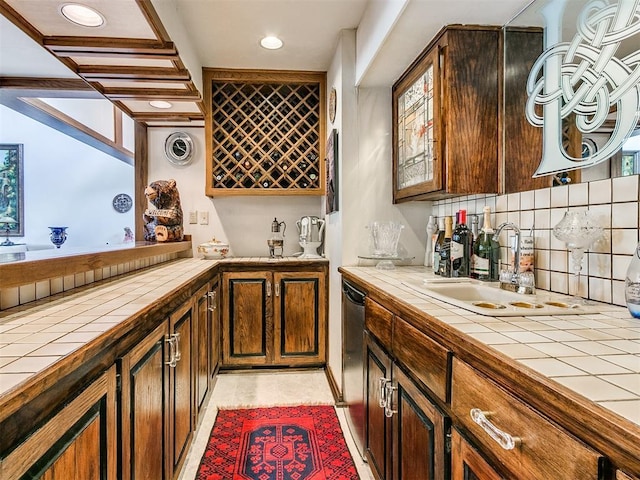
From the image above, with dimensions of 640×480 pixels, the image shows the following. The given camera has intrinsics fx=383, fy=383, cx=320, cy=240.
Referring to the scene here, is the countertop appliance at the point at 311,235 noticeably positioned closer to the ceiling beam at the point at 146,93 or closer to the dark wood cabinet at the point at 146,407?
the ceiling beam at the point at 146,93

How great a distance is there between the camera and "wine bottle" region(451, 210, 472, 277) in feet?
5.83

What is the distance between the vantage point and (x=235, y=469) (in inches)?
69.6

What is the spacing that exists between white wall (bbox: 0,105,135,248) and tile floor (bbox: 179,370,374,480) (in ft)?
14.1

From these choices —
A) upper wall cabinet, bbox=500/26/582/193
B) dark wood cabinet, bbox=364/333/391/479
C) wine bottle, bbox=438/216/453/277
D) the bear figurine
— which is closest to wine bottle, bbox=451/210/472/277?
wine bottle, bbox=438/216/453/277

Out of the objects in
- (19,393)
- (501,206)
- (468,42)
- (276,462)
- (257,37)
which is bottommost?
(276,462)

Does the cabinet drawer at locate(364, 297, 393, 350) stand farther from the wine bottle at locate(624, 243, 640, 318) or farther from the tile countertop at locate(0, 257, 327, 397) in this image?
the tile countertop at locate(0, 257, 327, 397)

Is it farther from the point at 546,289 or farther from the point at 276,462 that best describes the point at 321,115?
the point at 276,462

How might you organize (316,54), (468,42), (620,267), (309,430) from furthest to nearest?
1. (316,54)
2. (309,430)
3. (468,42)
4. (620,267)

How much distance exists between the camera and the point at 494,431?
2.27ft

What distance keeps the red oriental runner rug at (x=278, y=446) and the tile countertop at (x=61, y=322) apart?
3.00 ft

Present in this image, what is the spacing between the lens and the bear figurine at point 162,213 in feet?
9.29

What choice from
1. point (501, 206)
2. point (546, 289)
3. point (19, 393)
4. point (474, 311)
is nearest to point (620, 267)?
point (546, 289)

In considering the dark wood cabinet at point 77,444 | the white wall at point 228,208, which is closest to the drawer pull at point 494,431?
the dark wood cabinet at point 77,444

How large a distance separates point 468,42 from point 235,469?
2.19 meters
